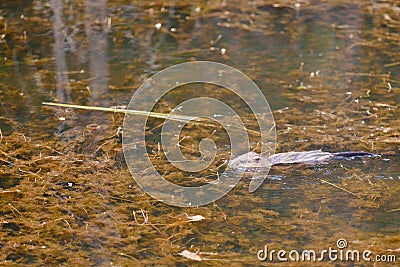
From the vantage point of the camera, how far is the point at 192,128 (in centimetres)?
324

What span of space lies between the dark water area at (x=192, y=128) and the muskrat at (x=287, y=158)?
0.16 feet

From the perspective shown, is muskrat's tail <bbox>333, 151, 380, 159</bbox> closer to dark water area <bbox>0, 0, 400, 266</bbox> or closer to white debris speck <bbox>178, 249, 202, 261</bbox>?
dark water area <bbox>0, 0, 400, 266</bbox>

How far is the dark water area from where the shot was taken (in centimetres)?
239

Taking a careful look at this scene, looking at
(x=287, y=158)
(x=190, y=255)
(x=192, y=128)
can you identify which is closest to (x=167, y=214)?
(x=190, y=255)

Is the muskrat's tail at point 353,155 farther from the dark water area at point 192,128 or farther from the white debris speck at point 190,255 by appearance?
the white debris speck at point 190,255

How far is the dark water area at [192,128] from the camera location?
2.39 m

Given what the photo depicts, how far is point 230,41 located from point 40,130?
1.72 m

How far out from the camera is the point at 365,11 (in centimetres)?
507

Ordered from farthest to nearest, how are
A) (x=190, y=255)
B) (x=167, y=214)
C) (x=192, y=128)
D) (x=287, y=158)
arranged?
(x=192, y=128) → (x=287, y=158) → (x=167, y=214) → (x=190, y=255)

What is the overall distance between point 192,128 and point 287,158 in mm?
551

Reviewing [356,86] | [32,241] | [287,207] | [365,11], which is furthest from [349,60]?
[32,241]

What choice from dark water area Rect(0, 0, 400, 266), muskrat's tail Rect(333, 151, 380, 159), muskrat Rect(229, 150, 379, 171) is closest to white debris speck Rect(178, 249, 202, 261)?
dark water area Rect(0, 0, 400, 266)

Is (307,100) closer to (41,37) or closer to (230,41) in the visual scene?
(230,41)

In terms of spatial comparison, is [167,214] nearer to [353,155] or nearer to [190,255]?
[190,255]
